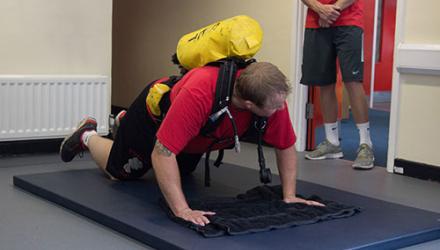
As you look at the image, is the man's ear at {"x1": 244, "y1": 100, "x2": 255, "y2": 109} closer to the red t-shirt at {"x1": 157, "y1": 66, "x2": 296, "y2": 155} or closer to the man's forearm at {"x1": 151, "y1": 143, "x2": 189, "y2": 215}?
the red t-shirt at {"x1": 157, "y1": 66, "x2": 296, "y2": 155}

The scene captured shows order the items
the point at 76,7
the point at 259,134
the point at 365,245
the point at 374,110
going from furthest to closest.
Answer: the point at 374,110 → the point at 76,7 → the point at 259,134 → the point at 365,245

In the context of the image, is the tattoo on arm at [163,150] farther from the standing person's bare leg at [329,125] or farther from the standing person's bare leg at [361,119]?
the standing person's bare leg at [329,125]

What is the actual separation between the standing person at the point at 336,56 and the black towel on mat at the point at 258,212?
50.6 inches

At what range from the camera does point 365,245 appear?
225 cm

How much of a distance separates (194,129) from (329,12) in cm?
176

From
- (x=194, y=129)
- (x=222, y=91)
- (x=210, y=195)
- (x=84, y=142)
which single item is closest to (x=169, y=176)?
(x=194, y=129)

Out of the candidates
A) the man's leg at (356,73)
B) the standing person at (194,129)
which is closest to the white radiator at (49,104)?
the standing person at (194,129)

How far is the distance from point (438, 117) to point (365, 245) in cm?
158

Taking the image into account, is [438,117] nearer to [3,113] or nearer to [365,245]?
[365,245]

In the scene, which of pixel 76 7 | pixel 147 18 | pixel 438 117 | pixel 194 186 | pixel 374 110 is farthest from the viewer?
pixel 374 110

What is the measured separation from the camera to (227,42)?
2.61 meters

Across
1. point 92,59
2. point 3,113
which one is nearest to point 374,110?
point 92,59

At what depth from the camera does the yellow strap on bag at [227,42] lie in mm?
2592

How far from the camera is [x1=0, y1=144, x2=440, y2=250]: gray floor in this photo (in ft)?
Answer: 7.90
